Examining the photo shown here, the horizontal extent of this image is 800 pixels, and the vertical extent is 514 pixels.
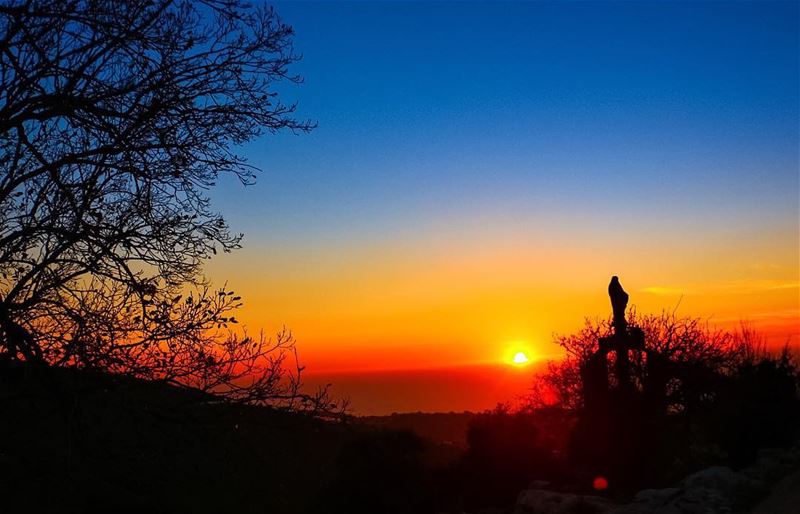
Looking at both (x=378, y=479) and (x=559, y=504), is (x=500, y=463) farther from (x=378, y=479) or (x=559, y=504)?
(x=559, y=504)

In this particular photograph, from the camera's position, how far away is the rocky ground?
32.1ft

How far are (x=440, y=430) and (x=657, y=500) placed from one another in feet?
96.0

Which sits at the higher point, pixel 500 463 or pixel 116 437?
pixel 116 437

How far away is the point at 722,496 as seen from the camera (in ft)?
33.1

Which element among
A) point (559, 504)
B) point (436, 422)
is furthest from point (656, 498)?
point (436, 422)

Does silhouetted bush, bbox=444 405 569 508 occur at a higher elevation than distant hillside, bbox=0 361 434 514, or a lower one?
lower

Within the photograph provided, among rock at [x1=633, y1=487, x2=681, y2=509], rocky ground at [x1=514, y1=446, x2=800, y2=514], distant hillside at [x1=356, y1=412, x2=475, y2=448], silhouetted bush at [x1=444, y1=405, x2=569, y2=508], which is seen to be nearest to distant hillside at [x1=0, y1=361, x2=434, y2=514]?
rocky ground at [x1=514, y1=446, x2=800, y2=514]

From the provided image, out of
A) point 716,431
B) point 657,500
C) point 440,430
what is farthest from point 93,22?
point 440,430

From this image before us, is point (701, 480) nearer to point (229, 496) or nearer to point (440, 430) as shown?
point (229, 496)

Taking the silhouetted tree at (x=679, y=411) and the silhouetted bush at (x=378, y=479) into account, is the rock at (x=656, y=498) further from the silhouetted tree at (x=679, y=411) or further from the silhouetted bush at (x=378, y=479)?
the silhouetted bush at (x=378, y=479)

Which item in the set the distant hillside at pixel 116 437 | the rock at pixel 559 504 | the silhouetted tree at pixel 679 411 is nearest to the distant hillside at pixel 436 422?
the silhouetted tree at pixel 679 411

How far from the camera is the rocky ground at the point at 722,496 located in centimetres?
977

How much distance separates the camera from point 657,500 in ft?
34.0

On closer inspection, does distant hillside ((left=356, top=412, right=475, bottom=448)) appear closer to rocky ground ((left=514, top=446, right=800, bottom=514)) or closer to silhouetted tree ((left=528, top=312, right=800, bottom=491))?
silhouetted tree ((left=528, top=312, right=800, bottom=491))
